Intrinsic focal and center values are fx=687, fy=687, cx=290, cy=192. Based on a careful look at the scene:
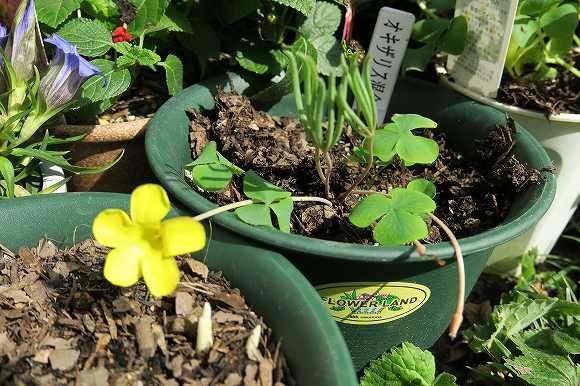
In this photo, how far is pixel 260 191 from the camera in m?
1.16

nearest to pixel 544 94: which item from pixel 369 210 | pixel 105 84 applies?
pixel 369 210

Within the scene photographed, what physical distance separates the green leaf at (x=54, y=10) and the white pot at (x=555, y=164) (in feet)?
2.94

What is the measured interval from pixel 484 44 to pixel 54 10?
965 mm

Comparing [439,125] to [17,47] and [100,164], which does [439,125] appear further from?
[17,47]

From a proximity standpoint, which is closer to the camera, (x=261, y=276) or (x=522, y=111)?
(x=261, y=276)

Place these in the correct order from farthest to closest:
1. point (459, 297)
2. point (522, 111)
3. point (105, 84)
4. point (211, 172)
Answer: point (522, 111) → point (105, 84) → point (211, 172) → point (459, 297)

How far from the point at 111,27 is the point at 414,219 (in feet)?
2.81

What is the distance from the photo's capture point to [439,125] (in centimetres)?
163

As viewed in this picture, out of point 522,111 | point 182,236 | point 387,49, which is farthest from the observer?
point 522,111

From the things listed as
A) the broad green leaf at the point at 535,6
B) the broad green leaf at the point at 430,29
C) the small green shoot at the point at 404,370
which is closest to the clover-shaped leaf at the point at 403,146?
the small green shoot at the point at 404,370

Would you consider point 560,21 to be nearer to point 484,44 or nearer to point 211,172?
point 484,44

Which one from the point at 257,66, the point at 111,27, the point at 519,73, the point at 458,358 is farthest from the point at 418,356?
the point at 111,27

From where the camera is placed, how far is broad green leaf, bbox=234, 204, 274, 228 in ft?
3.63

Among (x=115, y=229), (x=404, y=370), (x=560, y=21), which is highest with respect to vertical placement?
(x=560, y=21)
